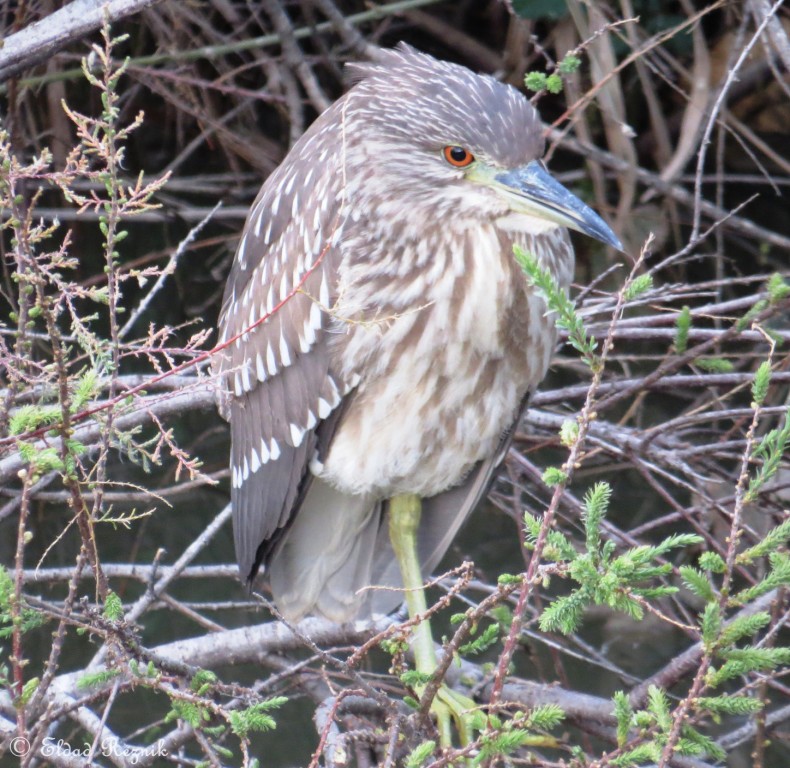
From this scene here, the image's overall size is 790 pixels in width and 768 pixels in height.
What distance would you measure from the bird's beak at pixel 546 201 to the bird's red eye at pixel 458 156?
71 mm

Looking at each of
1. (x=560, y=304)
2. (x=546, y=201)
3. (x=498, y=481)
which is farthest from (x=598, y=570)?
(x=498, y=481)

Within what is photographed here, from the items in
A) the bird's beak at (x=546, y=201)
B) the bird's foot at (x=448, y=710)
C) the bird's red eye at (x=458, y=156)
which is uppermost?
the bird's red eye at (x=458, y=156)

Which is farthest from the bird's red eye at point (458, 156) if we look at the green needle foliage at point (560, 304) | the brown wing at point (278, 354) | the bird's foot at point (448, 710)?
the bird's foot at point (448, 710)

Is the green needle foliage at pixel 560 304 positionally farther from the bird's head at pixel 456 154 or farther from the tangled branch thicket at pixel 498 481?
the bird's head at pixel 456 154

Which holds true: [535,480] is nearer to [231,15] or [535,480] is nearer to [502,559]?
[502,559]

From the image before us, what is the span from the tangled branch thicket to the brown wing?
5.1 inches

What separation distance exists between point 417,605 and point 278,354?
670mm

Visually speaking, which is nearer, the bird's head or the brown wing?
the bird's head

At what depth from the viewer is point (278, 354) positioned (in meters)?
2.56

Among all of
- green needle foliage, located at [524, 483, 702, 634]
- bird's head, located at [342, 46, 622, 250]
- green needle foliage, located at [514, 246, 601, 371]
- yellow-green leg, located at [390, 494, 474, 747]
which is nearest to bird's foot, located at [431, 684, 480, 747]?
yellow-green leg, located at [390, 494, 474, 747]

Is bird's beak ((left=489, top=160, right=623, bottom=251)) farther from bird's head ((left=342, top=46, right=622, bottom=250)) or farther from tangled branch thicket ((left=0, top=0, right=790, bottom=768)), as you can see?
tangled branch thicket ((left=0, top=0, right=790, bottom=768))

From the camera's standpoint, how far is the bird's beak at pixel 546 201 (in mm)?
2066

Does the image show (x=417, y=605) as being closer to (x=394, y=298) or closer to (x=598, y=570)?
(x=394, y=298)

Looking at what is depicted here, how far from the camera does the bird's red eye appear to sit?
2.24 metres
